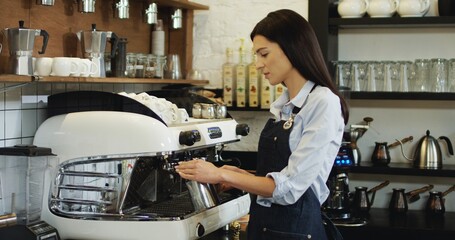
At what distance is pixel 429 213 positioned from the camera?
13.8 feet

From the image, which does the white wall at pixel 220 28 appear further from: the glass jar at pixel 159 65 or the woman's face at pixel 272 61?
the woman's face at pixel 272 61

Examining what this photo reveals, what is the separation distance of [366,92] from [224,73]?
0.84 meters

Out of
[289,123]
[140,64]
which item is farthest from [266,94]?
[289,123]

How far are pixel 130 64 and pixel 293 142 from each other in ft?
4.37

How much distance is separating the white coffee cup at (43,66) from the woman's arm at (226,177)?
2.22ft

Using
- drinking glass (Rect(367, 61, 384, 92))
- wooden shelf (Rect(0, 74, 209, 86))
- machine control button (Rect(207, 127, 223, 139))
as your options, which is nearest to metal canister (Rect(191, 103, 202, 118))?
machine control button (Rect(207, 127, 223, 139))

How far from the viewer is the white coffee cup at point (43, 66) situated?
115 inches

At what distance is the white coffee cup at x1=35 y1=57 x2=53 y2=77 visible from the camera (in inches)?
115

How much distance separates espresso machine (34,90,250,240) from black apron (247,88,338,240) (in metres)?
0.29

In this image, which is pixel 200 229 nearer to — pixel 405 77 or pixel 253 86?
pixel 253 86

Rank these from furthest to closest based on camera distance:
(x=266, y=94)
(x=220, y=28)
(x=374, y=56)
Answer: (x=220, y=28), (x=374, y=56), (x=266, y=94)

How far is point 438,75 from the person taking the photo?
13.4 feet

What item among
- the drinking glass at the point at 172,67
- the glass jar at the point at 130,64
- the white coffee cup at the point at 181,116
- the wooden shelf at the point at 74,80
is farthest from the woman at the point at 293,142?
the drinking glass at the point at 172,67

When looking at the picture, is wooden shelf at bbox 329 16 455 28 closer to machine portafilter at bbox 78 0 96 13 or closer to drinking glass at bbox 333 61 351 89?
drinking glass at bbox 333 61 351 89
